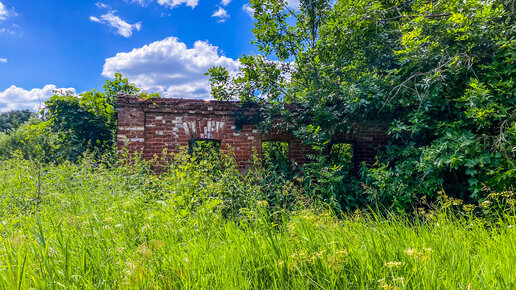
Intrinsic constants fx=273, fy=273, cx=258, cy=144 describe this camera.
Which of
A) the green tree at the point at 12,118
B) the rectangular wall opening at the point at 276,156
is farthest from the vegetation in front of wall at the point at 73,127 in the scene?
the green tree at the point at 12,118

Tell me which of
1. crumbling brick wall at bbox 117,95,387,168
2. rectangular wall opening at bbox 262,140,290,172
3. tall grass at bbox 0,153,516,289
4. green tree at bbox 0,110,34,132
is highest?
green tree at bbox 0,110,34,132

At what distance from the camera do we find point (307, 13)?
6.75 m

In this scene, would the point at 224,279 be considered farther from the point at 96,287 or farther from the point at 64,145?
the point at 64,145

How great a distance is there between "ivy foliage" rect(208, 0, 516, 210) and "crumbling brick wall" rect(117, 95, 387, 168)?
0.62 meters

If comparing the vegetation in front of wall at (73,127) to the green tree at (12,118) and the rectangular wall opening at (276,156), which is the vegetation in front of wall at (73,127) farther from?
the green tree at (12,118)

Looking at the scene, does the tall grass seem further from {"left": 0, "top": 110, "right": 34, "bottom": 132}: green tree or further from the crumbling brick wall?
{"left": 0, "top": 110, "right": 34, "bottom": 132}: green tree

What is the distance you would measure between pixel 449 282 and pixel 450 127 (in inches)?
149

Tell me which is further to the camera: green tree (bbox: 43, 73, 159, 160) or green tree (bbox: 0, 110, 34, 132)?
green tree (bbox: 0, 110, 34, 132)

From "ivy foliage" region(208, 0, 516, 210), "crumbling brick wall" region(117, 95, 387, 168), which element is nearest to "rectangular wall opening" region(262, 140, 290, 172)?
"crumbling brick wall" region(117, 95, 387, 168)

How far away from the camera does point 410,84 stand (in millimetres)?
4938

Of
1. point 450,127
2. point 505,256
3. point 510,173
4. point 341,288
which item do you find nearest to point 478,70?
point 450,127

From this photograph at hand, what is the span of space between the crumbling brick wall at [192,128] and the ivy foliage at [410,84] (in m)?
0.62

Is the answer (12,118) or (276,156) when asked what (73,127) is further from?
(12,118)

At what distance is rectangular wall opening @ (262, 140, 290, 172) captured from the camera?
6.28 meters
